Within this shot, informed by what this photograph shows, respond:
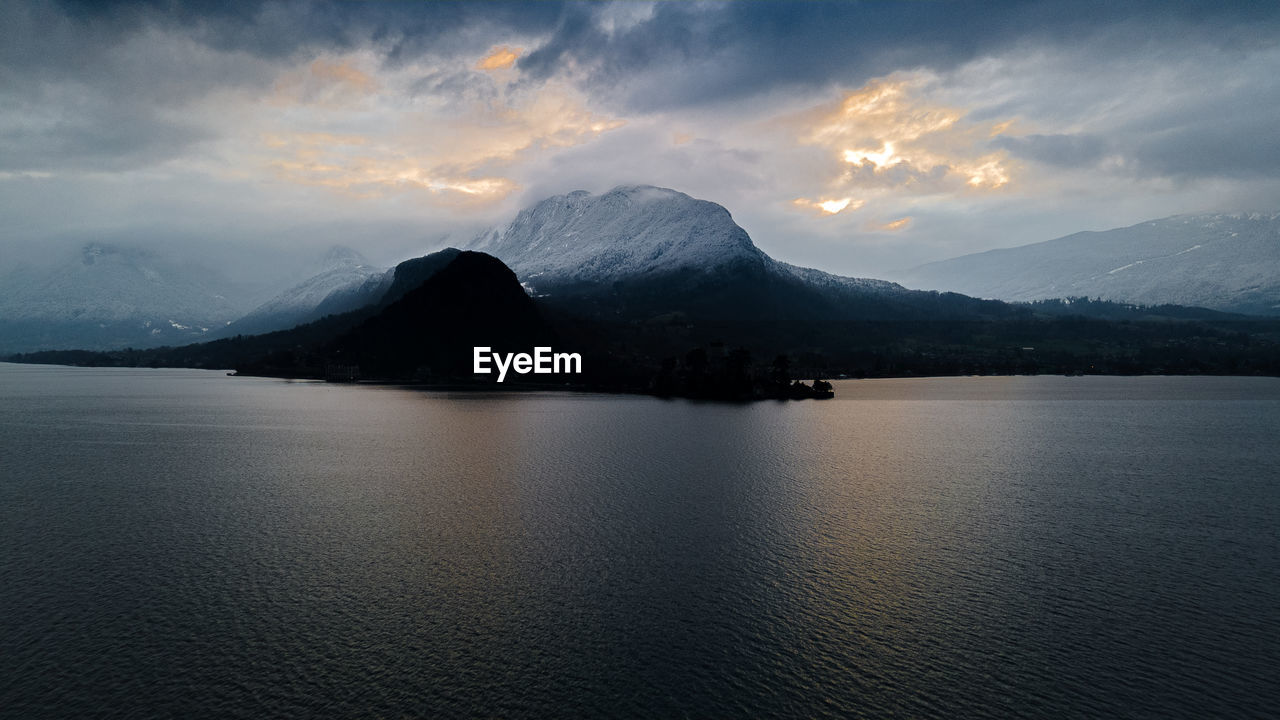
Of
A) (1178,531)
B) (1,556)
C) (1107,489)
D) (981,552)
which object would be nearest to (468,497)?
(1,556)

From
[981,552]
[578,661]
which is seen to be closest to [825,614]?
[578,661]

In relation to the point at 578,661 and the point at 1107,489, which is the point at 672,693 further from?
the point at 1107,489

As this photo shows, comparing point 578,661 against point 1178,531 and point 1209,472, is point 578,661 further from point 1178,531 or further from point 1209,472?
point 1209,472

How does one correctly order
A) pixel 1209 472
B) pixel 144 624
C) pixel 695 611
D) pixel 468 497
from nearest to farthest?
pixel 144 624
pixel 695 611
pixel 468 497
pixel 1209 472

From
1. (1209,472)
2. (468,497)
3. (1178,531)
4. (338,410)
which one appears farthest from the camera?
(338,410)

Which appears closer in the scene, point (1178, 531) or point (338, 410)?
point (1178, 531)

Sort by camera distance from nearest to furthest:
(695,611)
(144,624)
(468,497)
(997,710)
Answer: (997,710), (144,624), (695,611), (468,497)
